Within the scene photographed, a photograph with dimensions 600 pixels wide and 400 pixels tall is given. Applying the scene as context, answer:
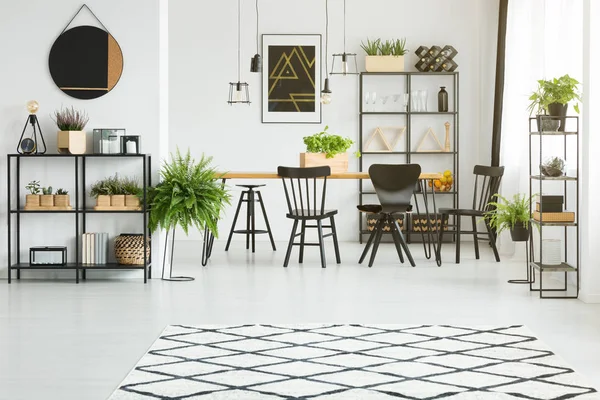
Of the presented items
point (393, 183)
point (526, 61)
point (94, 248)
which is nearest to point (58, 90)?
point (94, 248)

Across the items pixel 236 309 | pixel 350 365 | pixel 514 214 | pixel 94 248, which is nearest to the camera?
pixel 350 365

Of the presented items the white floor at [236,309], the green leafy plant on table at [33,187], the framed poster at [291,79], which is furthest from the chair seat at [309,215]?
the framed poster at [291,79]

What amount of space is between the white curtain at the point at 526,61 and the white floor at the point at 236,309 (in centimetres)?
110

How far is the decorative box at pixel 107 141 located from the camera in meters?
6.23

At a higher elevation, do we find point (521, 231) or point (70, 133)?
point (70, 133)

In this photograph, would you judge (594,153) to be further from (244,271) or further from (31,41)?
(31,41)

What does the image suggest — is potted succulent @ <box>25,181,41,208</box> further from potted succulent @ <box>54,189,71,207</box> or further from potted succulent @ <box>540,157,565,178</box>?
potted succulent @ <box>540,157,565,178</box>


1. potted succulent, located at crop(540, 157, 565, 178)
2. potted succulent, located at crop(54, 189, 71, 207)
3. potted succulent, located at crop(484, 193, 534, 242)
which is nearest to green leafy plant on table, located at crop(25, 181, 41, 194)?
potted succulent, located at crop(54, 189, 71, 207)

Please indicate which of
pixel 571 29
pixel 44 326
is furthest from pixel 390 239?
pixel 44 326

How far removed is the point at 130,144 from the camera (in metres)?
6.24

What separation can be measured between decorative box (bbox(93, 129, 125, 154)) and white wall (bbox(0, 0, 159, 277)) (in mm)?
207

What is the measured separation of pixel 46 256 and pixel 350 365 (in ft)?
11.0

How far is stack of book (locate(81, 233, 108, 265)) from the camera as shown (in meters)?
6.29

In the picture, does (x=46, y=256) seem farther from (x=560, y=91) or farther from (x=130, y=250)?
(x=560, y=91)
